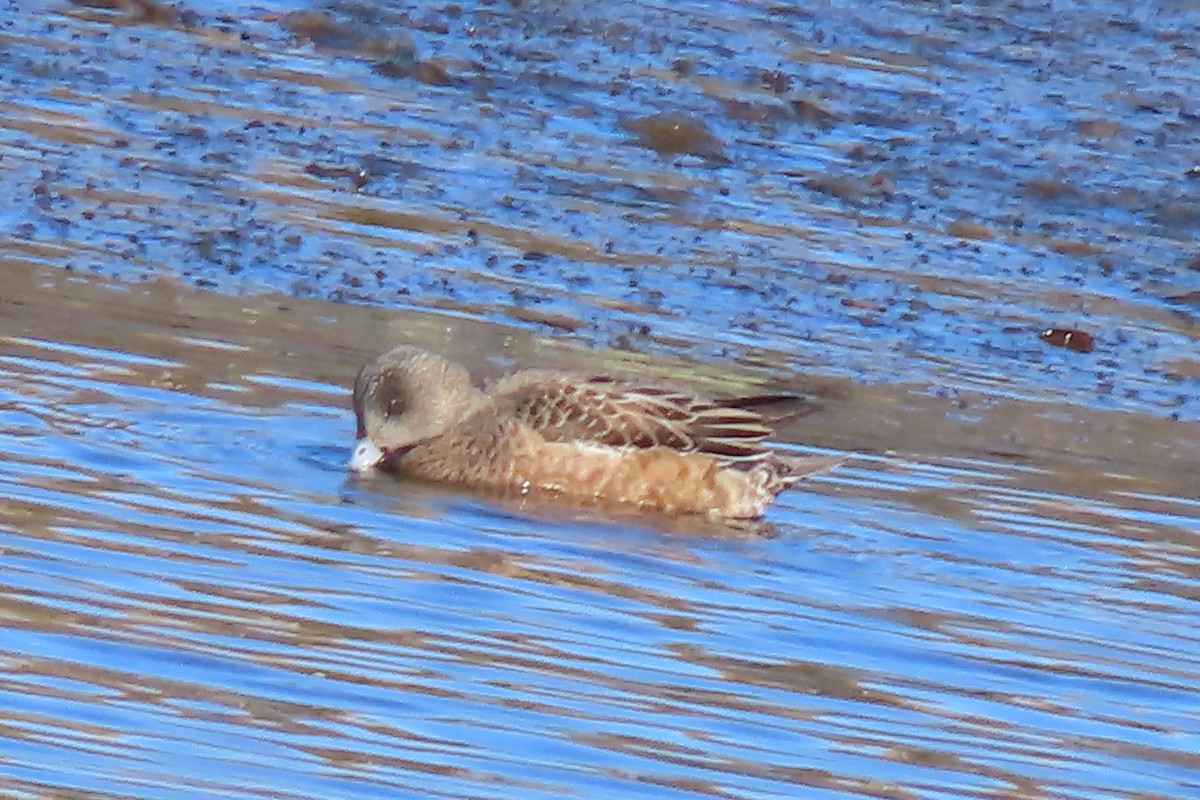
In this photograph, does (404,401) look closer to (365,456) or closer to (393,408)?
(393,408)

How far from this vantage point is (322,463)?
919cm

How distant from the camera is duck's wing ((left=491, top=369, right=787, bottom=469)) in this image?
948 cm

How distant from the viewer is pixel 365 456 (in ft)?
30.4

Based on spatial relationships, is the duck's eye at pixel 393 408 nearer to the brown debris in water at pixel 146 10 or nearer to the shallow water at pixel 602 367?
the shallow water at pixel 602 367

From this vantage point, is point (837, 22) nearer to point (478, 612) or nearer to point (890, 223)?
point (890, 223)

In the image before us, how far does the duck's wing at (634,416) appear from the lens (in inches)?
373

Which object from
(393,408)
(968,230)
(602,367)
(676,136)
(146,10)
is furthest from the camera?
(146,10)

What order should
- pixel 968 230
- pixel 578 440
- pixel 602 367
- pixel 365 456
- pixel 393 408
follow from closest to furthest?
pixel 365 456 < pixel 393 408 < pixel 578 440 < pixel 602 367 < pixel 968 230

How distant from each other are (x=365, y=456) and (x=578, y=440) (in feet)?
2.14

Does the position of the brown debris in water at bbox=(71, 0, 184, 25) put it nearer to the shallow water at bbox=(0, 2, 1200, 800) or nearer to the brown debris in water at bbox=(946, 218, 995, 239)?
the shallow water at bbox=(0, 2, 1200, 800)

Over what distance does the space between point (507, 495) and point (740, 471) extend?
2.25 feet

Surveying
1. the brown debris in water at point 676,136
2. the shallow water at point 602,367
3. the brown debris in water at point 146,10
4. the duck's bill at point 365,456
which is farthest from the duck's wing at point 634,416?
the brown debris in water at point 146,10

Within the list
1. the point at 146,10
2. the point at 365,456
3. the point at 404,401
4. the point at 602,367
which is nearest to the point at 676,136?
the point at 146,10

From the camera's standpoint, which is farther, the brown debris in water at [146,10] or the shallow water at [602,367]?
the brown debris in water at [146,10]
